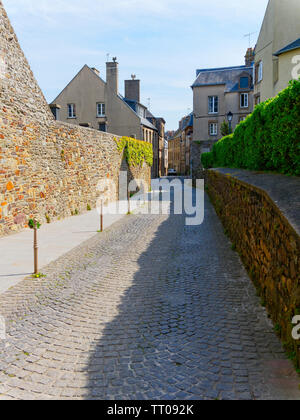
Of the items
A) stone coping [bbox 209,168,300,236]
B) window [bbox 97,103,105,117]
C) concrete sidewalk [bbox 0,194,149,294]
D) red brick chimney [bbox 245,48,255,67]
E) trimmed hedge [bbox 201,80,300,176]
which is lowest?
concrete sidewalk [bbox 0,194,149,294]

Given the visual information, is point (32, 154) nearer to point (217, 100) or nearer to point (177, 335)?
point (177, 335)

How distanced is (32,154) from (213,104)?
112 ft

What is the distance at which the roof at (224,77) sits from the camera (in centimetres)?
4128

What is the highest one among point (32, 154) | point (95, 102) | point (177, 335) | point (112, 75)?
point (112, 75)

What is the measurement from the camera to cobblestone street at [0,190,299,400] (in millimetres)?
3340

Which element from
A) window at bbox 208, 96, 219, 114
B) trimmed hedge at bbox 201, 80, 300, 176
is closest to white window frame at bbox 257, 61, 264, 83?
window at bbox 208, 96, 219, 114

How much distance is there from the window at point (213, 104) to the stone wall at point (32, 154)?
1124 inches

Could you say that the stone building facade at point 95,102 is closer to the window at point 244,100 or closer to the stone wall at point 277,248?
the window at point 244,100

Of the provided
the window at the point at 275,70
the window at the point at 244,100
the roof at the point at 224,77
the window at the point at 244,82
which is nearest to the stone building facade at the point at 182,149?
the roof at the point at 224,77

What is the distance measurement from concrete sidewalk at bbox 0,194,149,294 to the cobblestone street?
44cm

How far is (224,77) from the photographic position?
4222cm

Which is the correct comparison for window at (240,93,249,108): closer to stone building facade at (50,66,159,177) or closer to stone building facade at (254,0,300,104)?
stone building facade at (254,0,300,104)

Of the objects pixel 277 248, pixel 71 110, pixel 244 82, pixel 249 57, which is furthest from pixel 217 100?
pixel 277 248

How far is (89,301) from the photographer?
5.58 meters
